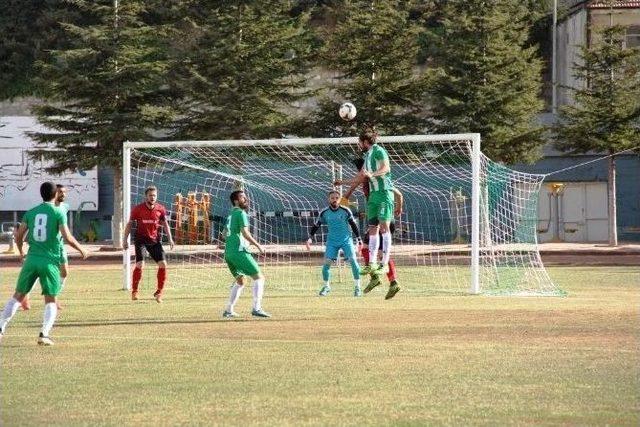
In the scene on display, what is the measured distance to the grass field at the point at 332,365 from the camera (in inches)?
386

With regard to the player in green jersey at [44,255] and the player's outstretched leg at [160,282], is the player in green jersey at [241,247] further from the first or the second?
the player in green jersey at [44,255]

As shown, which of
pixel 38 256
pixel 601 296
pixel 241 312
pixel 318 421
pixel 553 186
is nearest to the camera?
pixel 318 421

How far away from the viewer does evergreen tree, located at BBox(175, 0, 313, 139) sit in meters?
49.7

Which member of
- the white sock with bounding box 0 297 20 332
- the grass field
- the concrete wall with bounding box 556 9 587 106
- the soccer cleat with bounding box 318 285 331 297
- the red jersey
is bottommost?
the grass field

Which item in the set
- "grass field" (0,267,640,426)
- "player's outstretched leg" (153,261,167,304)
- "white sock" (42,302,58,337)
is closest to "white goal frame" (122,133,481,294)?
"grass field" (0,267,640,426)

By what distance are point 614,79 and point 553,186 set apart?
A: 22.2 ft

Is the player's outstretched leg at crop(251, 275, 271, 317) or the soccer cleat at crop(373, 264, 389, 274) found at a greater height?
the soccer cleat at crop(373, 264, 389, 274)

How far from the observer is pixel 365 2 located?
52.0 m

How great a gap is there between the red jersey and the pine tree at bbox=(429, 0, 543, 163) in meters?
27.8

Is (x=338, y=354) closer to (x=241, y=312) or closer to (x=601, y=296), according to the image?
(x=241, y=312)

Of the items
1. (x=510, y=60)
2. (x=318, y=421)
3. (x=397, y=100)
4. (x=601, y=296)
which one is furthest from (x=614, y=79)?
(x=318, y=421)

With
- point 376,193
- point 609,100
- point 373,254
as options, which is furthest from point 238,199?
point 609,100

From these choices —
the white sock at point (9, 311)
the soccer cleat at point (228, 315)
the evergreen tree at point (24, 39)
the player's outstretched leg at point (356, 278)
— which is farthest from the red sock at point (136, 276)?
the evergreen tree at point (24, 39)

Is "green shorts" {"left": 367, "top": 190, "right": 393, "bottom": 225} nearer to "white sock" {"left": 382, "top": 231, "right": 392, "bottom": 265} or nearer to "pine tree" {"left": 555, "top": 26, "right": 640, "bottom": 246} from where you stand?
"white sock" {"left": 382, "top": 231, "right": 392, "bottom": 265}
